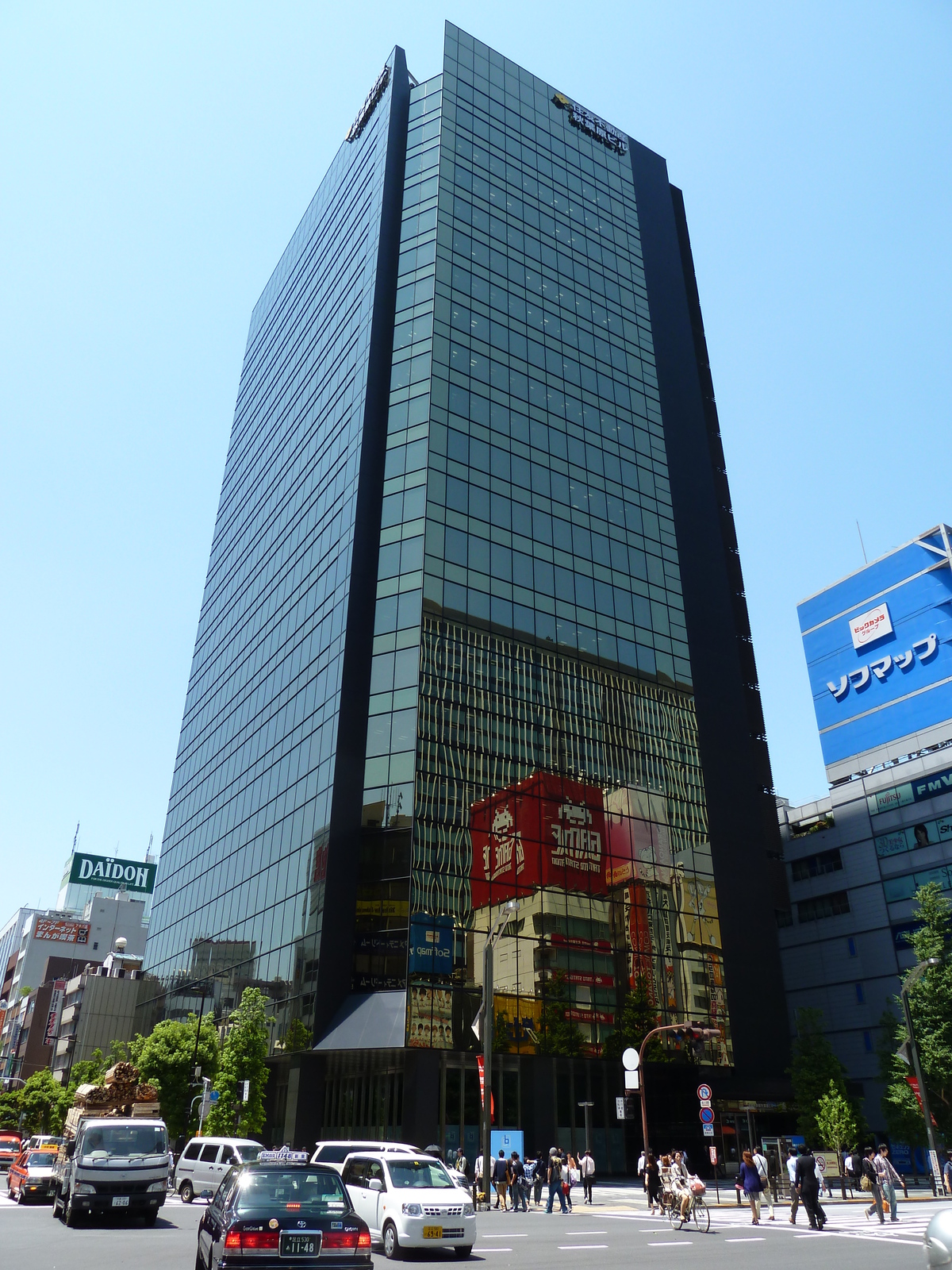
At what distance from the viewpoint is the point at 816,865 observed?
66.8 m

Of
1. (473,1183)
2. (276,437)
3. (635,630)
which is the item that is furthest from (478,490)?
(473,1183)

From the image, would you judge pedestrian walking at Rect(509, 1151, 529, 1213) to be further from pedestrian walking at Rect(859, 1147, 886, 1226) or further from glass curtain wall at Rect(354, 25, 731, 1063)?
pedestrian walking at Rect(859, 1147, 886, 1226)

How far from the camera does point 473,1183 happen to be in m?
34.2

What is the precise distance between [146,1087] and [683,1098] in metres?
28.5

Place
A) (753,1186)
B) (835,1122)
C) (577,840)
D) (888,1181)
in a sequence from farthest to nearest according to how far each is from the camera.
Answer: (577,840)
(835,1122)
(888,1181)
(753,1186)

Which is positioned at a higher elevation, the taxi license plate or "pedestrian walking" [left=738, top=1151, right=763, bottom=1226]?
the taxi license plate

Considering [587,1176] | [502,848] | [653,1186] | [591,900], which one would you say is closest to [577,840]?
[591,900]

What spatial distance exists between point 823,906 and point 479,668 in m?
35.2

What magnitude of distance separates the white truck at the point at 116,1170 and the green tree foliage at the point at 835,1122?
36.1 m

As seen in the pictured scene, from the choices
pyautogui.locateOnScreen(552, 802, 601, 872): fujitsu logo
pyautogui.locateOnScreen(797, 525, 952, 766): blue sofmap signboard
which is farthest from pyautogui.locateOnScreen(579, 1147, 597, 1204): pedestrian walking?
pyautogui.locateOnScreen(797, 525, 952, 766): blue sofmap signboard

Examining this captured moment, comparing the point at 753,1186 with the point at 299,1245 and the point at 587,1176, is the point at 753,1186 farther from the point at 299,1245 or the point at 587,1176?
the point at 299,1245

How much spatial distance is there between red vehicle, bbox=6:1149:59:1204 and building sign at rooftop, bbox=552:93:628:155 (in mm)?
79216

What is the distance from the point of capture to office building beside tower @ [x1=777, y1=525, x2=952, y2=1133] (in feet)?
195

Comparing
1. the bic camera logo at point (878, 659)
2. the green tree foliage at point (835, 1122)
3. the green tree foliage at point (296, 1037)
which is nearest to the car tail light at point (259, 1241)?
the green tree foliage at point (296, 1037)
